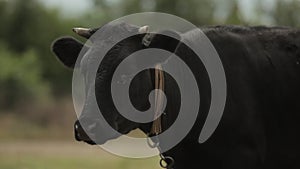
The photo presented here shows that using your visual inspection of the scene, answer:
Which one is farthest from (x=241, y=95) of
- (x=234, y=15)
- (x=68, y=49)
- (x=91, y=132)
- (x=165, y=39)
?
(x=234, y=15)

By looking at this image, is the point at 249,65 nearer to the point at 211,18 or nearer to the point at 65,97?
the point at 65,97

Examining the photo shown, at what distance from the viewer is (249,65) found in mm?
7621

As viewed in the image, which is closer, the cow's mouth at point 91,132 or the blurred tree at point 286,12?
the cow's mouth at point 91,132

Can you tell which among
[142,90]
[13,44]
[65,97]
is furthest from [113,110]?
[13,44]

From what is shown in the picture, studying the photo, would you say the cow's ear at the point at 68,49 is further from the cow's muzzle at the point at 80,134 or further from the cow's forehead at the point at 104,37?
the cow's muzzle at the point at 80,134

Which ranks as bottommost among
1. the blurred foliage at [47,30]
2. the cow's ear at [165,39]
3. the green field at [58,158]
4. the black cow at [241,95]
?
the blurred foliage at [47,30]

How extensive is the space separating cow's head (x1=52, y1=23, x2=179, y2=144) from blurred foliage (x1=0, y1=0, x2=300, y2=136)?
2756 centimetres

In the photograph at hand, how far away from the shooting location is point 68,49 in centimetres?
759

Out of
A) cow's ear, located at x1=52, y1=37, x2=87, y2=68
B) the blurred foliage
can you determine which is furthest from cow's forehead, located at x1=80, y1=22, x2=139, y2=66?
the blurred foliage

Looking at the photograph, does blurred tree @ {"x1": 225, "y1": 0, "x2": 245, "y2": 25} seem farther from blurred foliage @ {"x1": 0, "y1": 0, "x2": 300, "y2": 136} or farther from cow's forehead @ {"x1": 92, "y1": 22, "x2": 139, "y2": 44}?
cow's forehead @ {"x1": 92, "y1": 22, "x2": 139, "y2": 44}

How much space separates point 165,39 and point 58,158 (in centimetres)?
1639

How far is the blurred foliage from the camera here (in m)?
35.2

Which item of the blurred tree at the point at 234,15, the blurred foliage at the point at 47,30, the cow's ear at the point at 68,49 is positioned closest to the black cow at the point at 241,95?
the cow's ear at the point at 68,49

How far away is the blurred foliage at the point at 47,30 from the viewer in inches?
1385
